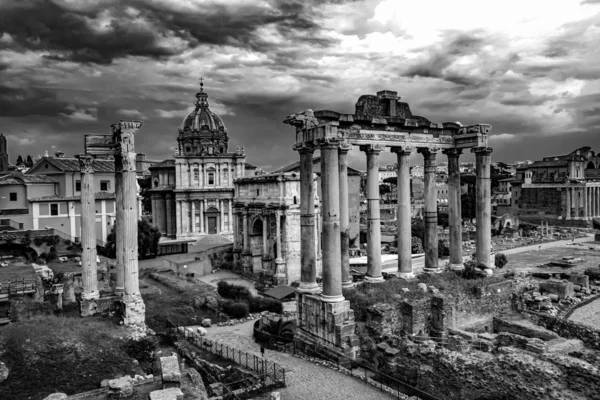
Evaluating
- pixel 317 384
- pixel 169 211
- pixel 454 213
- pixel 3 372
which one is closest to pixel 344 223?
pixel 454 213

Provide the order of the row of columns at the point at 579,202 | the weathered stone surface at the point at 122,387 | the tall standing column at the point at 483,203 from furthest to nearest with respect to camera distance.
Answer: the row of columns at the point at 579,202
the tall standing column at the point at 483,203
the weathered stone surface at the point at 122,387

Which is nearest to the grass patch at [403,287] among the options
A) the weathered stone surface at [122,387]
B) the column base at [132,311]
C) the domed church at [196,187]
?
the column base at [132,311]

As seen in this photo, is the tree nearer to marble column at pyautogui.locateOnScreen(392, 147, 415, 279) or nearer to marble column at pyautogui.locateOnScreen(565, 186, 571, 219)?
Answer: marble column at pyautogui.locateOnScreen(392, 147, 415, 279)

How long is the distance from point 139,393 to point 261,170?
53.2 metres

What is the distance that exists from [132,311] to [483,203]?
15.5m

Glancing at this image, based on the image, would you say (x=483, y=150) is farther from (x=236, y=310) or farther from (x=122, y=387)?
(x=122, y=387)

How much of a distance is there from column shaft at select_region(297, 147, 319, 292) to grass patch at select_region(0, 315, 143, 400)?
6.45m

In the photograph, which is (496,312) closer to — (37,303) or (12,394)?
(12,394)

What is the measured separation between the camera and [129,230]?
60.1 ft

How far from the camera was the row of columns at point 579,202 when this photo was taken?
92375mm

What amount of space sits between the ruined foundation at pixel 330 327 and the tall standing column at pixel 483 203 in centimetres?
862

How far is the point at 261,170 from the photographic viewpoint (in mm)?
63438

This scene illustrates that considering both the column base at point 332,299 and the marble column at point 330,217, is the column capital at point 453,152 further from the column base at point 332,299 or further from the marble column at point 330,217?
the column base at point 332,299

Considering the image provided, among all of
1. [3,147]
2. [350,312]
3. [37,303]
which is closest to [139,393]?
[350,312]
